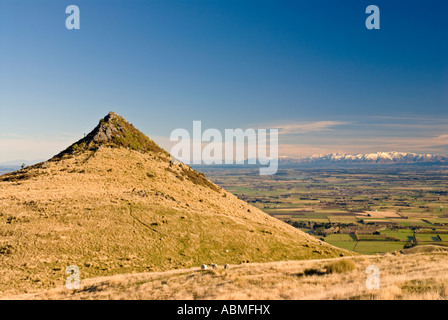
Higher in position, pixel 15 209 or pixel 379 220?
pixel 15 209

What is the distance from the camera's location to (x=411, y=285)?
14.9 m

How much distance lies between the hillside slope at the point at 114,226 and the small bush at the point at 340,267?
13275mm

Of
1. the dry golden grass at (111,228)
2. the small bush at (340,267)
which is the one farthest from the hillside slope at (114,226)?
the small bush at (340,267)

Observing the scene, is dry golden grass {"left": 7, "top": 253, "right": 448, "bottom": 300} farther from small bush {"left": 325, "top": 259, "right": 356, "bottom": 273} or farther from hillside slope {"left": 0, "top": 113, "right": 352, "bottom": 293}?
hillside slope {"left": 0, "top": 113, "right": 352, "bottom": 293}

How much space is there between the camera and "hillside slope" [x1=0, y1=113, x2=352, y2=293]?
2688 centimetres

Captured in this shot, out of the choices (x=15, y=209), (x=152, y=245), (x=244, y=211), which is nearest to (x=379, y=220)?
(x=244, y=211)

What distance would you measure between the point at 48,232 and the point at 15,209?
26.0ft

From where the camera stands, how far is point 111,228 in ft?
109

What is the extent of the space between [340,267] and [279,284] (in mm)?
6624

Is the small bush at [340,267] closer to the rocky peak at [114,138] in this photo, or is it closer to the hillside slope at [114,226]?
the hillside slope at [114,226]

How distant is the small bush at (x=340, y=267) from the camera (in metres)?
21.1

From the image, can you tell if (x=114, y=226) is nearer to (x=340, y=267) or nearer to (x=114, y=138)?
(x=340, y=267)

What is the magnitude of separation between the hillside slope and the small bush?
1327cm
